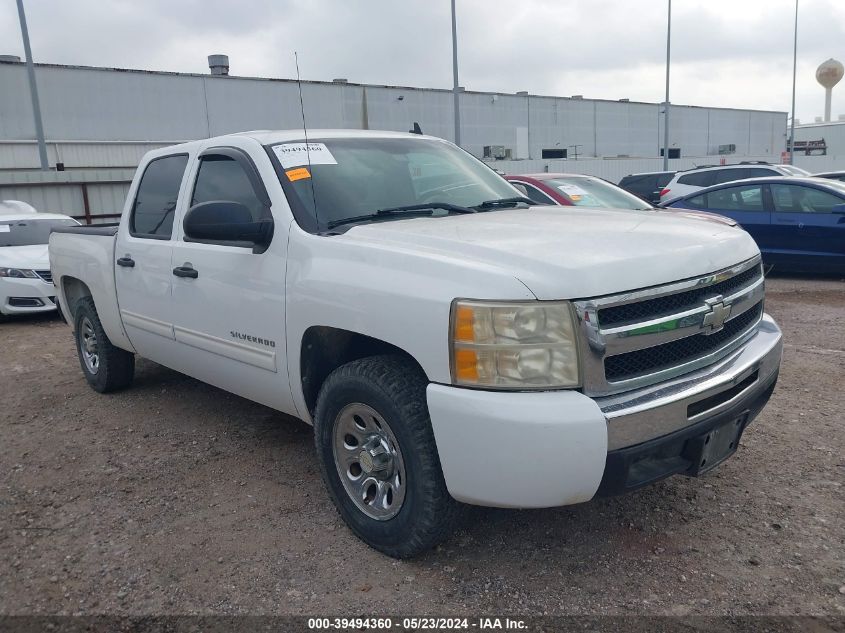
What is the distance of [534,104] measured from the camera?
4169 centimetres

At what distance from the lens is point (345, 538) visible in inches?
130

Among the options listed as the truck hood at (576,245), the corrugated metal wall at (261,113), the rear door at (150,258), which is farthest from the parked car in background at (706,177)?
the corrugated metal wall at (261,113)

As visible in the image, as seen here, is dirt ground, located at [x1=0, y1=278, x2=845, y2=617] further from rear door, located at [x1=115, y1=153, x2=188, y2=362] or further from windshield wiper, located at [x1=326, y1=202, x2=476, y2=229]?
windshield wiper, located at [x1=326, y1=202, x2=476, y2=229]

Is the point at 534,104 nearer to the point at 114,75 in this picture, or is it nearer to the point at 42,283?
the point at 114,75

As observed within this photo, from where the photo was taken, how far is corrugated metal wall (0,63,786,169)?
28.0 m

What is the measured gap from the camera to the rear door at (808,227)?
9281mm

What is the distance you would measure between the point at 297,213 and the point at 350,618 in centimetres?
181

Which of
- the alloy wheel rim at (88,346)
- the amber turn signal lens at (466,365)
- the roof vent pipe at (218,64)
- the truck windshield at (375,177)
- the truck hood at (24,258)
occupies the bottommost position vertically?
the alloy wheel rim at (88,346)

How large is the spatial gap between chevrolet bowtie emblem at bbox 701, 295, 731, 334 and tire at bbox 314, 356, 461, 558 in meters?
1.13

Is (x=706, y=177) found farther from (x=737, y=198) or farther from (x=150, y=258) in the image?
(x=150, y=258)

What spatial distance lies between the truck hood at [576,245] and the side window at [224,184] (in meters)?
0.77

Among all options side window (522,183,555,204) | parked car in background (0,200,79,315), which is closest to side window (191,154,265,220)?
side window (522,183,555,204)

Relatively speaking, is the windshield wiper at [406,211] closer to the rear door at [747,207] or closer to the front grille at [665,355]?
the front grille at [665,355]

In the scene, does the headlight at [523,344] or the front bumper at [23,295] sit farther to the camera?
the front bumper at [23,295]
